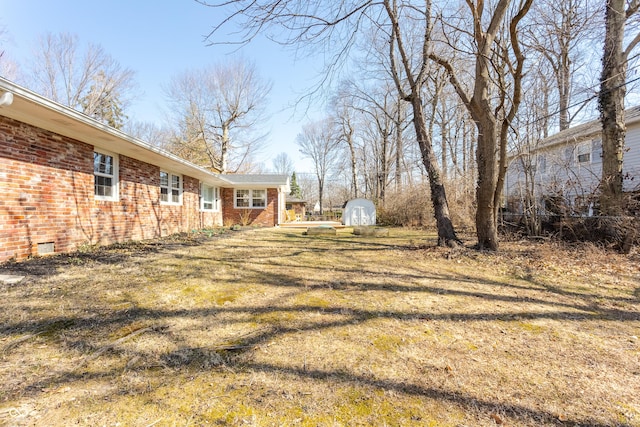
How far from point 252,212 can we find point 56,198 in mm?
10375

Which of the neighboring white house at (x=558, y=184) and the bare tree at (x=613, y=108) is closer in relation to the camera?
the bare tree at (x=613, y=108)

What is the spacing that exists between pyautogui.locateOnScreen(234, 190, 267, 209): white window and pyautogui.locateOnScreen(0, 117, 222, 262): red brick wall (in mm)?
7516

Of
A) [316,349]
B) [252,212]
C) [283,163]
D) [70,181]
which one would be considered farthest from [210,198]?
[283,163]

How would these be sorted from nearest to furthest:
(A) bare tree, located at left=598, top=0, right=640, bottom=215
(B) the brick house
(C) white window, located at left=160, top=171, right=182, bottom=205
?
(B) the brick house < (A) bare tree, located at left=598, top=0, right=640, bottom=215 < (C) white window, located at left=160, top=171, right=182, bottom=205

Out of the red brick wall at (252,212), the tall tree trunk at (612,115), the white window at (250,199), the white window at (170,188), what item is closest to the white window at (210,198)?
the red brick wall at (252,212)

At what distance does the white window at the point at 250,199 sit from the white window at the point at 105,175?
8.67 metres

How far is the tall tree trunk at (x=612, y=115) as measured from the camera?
651 cm

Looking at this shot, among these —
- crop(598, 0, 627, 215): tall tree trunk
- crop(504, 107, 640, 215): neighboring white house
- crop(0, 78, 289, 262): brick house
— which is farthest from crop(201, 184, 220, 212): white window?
crop(598, 0, 627, 215): tall tree trunk

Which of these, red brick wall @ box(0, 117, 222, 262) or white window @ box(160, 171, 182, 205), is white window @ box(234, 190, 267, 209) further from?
red brick wall @ box(0, 117, 222, 262)

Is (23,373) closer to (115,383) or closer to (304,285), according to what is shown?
(115,383)

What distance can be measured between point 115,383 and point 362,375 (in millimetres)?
1584

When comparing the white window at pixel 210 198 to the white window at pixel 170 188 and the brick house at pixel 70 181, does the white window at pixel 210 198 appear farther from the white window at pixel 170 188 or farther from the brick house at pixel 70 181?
the brick house at pixel 70 181

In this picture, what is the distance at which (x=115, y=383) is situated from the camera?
1.78m

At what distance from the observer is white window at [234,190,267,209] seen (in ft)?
52.2
